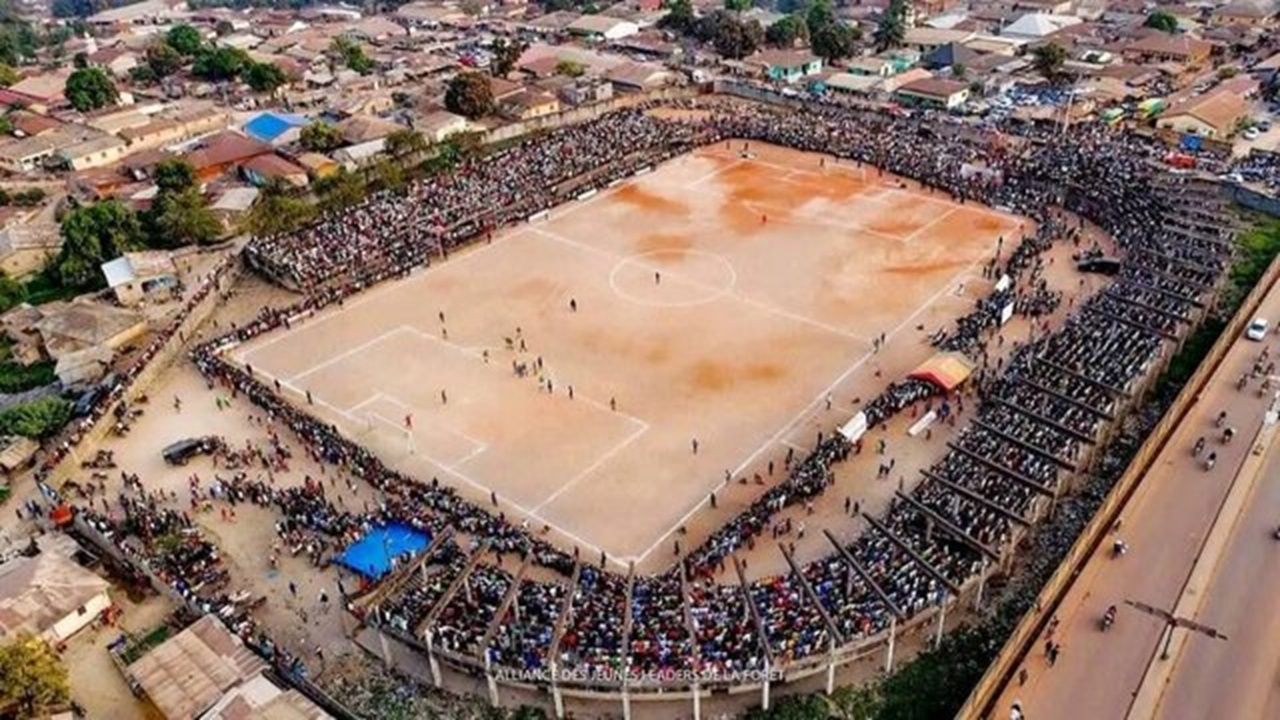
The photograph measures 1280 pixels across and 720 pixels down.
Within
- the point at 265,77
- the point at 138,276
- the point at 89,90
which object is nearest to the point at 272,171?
the point at 138,276

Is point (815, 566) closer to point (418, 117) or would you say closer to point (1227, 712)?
point (1227, 712)

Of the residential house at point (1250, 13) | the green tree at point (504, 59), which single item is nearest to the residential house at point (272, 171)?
Answer: the green tree at point (504, 59)

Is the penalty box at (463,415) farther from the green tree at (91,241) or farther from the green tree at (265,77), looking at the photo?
the green tree at (265,77)

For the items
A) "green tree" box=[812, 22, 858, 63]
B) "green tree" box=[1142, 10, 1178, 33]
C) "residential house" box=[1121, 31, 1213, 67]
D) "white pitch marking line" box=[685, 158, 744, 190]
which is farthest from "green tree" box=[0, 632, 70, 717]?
"green tree" box=[1142, 10, 1178, 33]

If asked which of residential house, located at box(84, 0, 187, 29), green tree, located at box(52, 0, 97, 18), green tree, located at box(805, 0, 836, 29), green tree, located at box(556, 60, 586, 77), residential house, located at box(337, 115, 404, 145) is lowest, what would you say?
green tree, located at box(52, 0, 97, 18)

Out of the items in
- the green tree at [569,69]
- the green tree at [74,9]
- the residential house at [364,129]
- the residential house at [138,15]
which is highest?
the residential house at [364,129]

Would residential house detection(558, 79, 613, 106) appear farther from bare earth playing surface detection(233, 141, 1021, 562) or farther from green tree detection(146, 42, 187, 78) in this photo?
green tree detection(146, 42, 187, 78)
